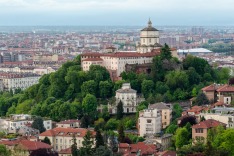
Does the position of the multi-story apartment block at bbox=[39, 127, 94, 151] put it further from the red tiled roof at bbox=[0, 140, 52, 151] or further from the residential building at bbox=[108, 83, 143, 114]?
the residential building at bbox=[108, 83, 143, 114]

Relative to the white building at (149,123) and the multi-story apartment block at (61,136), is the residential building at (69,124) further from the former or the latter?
the white building at (149,123)

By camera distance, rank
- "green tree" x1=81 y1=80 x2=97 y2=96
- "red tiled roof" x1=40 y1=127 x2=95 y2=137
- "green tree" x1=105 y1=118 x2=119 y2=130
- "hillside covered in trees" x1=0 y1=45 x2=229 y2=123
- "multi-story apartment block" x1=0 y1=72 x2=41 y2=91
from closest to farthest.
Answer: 1. "red tiled roof" x1=40 y1=127 x2=95 y2=137
2. "green tree" x1=105 y1=118 x2=119 y2=130
3. "hillside covered in trees" x1=0 y1=45 x2=229 y2=123
4. "green tree" x1=81 y1=80 x2=97 y2=96
5. "multi-story apartment block" x1=0 y1=72 x2=41 y2=91

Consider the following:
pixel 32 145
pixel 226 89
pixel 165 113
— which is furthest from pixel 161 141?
pixel 226 89

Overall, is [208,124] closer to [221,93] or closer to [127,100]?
[221,93]

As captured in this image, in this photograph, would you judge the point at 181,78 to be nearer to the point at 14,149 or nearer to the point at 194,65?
the point at 194,65

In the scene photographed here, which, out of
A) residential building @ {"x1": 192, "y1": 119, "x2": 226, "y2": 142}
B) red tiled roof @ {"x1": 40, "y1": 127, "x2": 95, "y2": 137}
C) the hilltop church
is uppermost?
the hilltop church

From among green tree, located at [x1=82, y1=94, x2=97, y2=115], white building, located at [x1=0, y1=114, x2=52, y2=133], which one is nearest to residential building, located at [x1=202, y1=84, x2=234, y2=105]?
green tree, located at [x1=82, y1=94, x2=97, y2=115]

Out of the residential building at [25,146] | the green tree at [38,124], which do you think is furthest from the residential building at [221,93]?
the residential building at [25,146]

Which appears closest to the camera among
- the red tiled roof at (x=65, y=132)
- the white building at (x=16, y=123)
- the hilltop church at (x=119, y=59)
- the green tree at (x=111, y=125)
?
the red tiled roof at (x=65, y=132)
